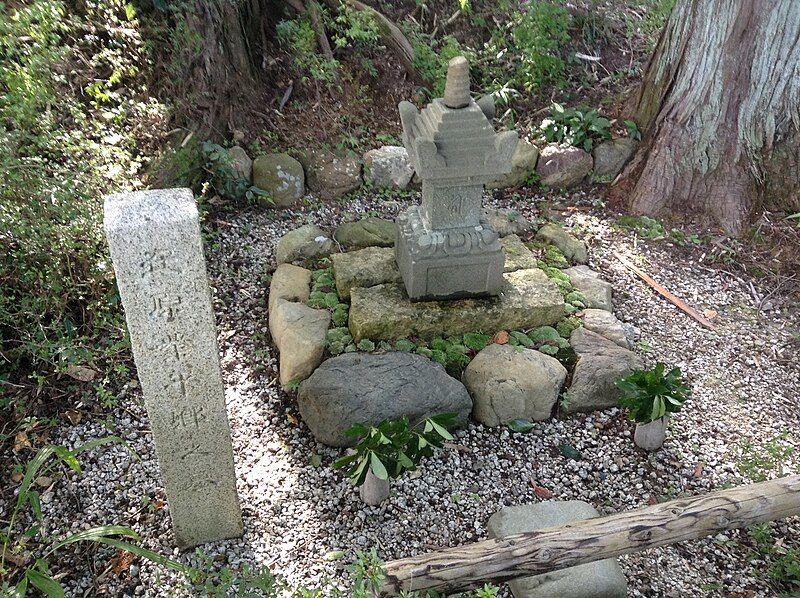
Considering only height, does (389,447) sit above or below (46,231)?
below

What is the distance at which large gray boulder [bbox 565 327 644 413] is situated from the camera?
12.9 ft

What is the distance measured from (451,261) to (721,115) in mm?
2845

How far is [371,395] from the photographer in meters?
3.69

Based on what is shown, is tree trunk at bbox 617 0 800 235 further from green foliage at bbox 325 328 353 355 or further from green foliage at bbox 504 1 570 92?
green foliage at bbox 325 328 353 355

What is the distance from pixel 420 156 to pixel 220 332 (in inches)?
70.7

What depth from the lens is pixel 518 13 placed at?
6.63 meters

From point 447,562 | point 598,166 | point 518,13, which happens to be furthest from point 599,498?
point 518,13

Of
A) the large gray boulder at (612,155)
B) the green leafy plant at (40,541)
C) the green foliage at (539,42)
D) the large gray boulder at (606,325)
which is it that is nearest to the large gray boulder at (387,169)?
the green foliage at (539,42)

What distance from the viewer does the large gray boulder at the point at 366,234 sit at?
506 cm

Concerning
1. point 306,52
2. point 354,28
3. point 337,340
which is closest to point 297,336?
point 337,340

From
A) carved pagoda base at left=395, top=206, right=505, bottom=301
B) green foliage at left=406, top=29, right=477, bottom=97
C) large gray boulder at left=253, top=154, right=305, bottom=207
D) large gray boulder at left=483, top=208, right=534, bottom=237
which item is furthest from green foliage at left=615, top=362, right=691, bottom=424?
green foliage at left=406, top=29, right=477, bottom=97

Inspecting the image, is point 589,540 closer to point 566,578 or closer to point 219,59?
point 566,578

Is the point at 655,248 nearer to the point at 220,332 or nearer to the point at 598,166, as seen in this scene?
the point at 598,166

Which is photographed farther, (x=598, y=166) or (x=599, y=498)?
(x=598, y=166)
